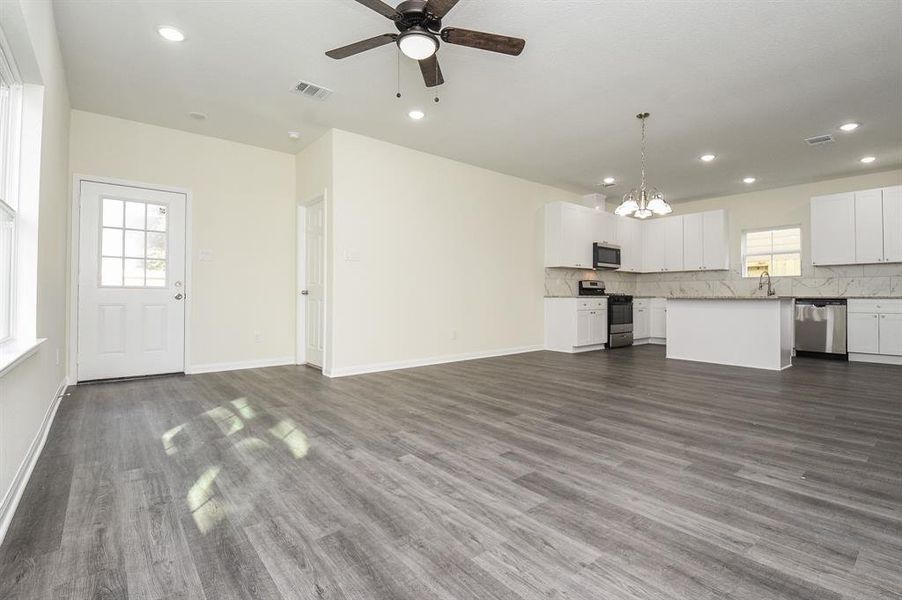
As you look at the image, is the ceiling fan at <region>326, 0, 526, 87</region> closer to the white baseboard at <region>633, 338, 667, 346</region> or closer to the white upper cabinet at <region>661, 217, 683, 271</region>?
the white upper cabinet at <region>661, 217, 683, 271</region>

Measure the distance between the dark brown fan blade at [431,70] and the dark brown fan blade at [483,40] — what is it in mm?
226

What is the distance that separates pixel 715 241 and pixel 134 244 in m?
8.75

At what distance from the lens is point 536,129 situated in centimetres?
488

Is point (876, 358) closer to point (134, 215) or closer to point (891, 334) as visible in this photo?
point (891, 334)

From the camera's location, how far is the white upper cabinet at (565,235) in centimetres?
714

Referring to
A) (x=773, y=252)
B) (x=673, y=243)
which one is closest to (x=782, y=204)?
(x=773, y=252)

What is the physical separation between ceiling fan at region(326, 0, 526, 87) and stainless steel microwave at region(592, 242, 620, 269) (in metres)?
5.50

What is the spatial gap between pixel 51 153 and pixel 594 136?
505 cm

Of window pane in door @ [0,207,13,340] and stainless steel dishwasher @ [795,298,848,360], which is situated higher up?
window pane in door @ [0,207,13,340]

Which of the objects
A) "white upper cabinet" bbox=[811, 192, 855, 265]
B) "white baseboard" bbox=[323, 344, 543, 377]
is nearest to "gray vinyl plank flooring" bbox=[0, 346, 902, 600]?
"white baseboard" bbox=[323, 344, 543, 377]

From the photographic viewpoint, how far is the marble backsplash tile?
6430 mm

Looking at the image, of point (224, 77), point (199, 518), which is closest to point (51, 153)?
point (224, 77)

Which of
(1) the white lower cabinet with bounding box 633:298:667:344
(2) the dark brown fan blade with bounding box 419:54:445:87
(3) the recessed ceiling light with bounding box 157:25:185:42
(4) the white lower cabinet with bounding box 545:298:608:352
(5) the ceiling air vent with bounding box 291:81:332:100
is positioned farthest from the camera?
(1) the white lower cabinet with bounding box 633:298:667:344

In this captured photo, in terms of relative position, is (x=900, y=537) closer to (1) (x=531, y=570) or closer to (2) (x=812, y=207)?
(1) (x=531, y=570)
